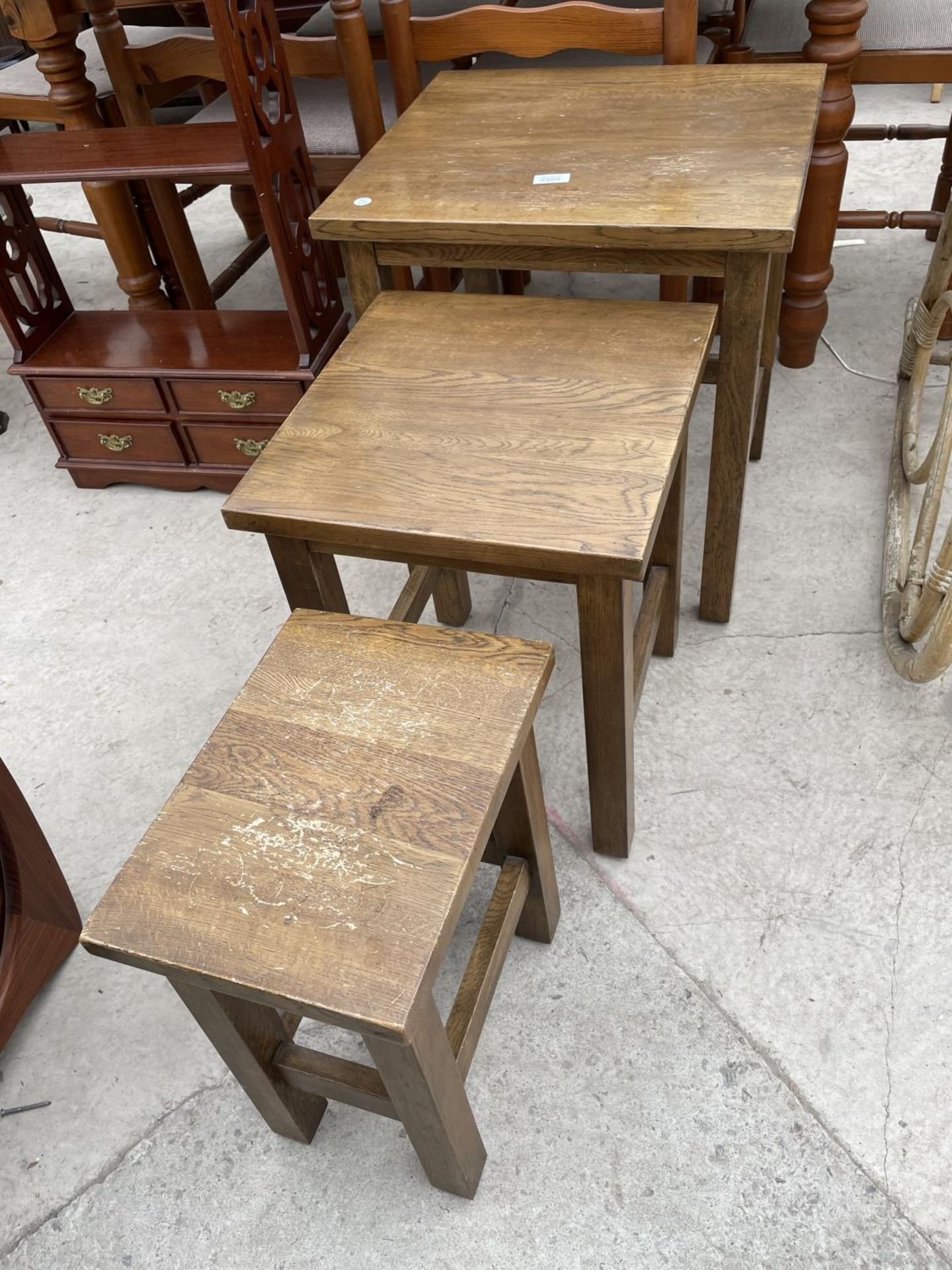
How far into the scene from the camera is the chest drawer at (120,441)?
2.42 meters

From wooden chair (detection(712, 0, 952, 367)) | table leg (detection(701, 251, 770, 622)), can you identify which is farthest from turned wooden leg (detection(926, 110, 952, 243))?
table leg (detection(701, 251, 770, 622))

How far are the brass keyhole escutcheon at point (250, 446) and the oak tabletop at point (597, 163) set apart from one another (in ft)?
2.62

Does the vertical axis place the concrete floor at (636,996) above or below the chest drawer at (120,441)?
below

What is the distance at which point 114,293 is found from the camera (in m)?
3.26

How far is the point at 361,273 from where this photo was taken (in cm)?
165

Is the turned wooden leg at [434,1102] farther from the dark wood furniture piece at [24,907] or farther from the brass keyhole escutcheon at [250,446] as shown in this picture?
the brass keyhole escutcheon at [250,446]

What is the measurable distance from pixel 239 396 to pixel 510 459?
118 centimetres

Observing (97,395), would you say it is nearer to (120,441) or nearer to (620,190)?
(120,441)

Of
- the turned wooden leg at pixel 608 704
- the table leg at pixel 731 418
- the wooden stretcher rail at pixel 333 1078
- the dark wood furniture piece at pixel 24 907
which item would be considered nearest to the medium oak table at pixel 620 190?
the table leg at pixel 731 418

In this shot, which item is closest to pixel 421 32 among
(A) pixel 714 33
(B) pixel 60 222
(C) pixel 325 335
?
(C) pixel 325 335

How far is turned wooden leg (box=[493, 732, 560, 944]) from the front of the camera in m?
1.26

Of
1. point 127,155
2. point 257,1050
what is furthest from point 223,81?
point 257,1050

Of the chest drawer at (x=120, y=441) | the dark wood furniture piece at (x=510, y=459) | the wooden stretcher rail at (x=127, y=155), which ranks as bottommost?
the chest drawer at (x=120, y=441)

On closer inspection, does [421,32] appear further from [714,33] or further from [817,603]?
[817,603]
